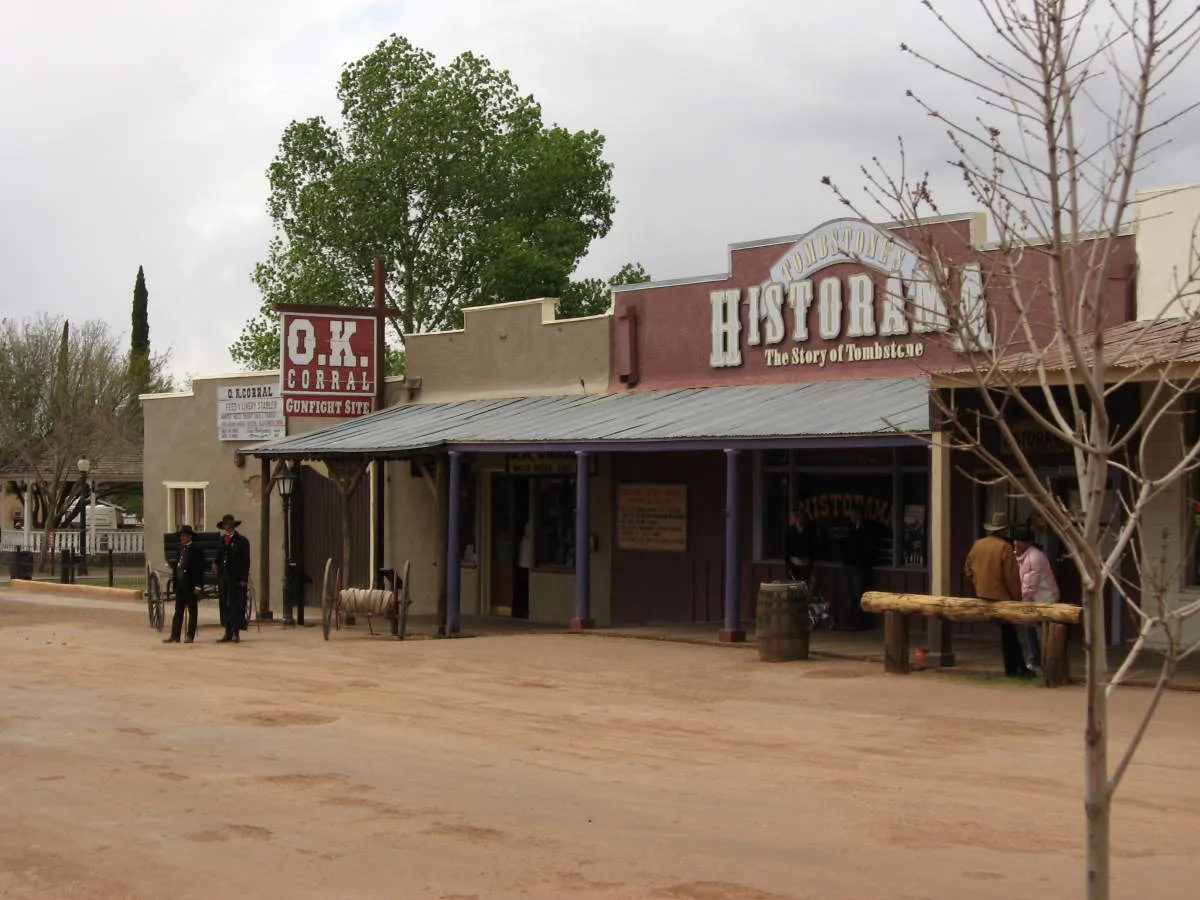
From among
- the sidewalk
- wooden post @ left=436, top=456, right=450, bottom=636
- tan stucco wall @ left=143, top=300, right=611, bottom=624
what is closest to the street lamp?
tan stucco wall @ left=143, top=300, right=611, bottom=624

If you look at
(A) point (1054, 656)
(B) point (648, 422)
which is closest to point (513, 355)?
(B) point (648, 422)

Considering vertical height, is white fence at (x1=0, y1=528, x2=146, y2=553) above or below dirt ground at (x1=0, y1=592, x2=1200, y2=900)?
above

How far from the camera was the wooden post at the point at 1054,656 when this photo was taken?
46.0 feet

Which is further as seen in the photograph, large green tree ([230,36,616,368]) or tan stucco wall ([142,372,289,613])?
large green tree ([230,36,616,368])

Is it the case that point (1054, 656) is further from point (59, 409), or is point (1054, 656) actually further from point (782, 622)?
point (59, 409)

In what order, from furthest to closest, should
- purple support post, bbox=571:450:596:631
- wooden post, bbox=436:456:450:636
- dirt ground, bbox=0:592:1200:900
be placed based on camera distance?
wooden post, bbox=436:456:450:636 → purple support post, bbox=571:450:596:631 → dirt ground, bbox=0:592:1200:900

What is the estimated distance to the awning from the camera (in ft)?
53.6

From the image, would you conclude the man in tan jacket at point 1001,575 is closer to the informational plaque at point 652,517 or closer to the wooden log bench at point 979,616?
the wooden log bench at point 979,616

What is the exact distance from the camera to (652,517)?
21797 millimetres

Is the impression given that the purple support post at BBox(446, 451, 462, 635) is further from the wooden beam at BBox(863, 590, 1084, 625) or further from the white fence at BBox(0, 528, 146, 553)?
the white fence at BBox(0, 528, 146, 553)

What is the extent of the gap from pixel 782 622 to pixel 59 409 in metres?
33.2

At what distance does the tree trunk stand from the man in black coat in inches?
620

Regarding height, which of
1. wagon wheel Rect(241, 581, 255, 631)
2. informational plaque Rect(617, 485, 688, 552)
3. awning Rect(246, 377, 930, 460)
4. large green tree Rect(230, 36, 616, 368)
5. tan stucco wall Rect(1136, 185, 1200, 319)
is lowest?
wagon wheel Rect(241, 581, 255, 631)

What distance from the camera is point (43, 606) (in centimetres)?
2916
